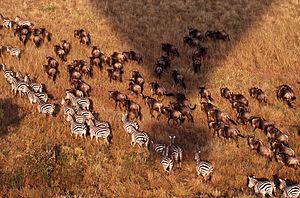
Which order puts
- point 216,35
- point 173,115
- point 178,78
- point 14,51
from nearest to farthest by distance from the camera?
1. point 173,115
2. point 178,78
3. point 14,51
4. point 216,35

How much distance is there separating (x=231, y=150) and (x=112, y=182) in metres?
5.38

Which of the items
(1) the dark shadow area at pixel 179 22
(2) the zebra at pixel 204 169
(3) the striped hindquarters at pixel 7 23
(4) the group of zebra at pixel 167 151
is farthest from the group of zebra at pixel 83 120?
(3) the striped hindquarters at pixel 7 23

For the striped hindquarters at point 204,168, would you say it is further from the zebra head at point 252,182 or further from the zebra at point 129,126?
the zebra at point 129,126

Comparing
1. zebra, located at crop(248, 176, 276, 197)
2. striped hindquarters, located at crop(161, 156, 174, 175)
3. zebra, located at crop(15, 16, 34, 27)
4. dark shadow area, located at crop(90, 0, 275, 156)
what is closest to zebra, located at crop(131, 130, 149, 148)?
striped hindquarters, located at crop(161, 156, 174, 175)

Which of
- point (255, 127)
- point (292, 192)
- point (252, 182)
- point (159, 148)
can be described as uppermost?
point (255, 127)

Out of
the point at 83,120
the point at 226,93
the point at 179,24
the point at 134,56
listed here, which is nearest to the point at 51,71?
the point at 134,56

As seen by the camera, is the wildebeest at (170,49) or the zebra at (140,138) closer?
the zebra at (140,138)

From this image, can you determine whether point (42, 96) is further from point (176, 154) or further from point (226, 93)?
point (226, 93)

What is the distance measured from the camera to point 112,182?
14594mm

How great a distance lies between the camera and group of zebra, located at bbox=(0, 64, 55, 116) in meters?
18.2

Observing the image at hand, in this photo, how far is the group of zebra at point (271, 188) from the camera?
47.1ft

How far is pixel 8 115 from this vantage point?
1794 centimetres

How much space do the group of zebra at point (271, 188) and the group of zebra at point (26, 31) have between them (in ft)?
55.7

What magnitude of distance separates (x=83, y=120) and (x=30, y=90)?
12.0ft
